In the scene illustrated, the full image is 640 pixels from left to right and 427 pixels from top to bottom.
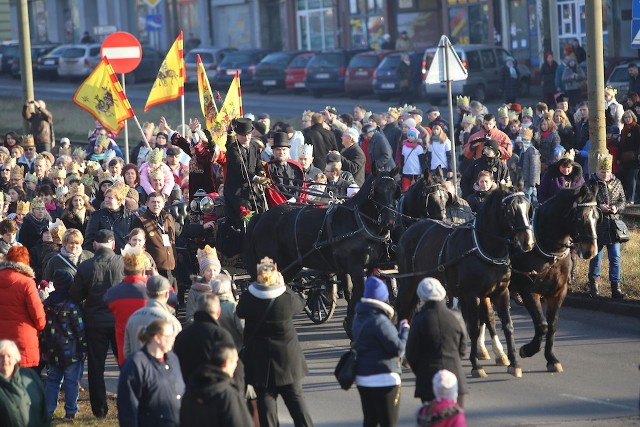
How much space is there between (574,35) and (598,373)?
3405 cm

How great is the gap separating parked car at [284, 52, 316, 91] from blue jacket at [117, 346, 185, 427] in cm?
3826

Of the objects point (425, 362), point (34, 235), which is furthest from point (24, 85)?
point (425, 362)

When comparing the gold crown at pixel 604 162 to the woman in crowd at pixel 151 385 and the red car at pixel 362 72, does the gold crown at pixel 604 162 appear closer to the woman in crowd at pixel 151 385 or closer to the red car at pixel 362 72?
the woman in crowd at pixel 151 385

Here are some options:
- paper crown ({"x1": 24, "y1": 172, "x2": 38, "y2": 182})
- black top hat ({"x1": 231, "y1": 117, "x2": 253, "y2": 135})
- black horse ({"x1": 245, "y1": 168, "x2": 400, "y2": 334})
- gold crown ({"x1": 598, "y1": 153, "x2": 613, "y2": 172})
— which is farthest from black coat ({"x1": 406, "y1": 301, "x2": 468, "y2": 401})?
paper crown ({"x1": 24, "y1": 172, "x2": 38, "y2": 182})

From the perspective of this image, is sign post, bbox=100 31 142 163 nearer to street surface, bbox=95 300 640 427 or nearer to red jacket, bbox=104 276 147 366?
street surface, bbox=95 300 640 427

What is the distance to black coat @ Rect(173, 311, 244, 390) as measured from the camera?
995 centimetres

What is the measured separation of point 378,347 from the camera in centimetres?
1016

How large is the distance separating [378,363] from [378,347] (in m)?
0.12

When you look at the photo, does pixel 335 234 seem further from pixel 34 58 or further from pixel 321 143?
pixel 34 58

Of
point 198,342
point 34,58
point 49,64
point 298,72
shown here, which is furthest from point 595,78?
point 34,58

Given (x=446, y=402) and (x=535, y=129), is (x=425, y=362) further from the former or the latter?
(x=535, y=129)

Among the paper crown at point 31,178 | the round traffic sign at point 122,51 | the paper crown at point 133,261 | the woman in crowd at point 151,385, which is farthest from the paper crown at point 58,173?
the woman in crowd at point 151,385

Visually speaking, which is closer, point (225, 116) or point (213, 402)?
point (213, 402)

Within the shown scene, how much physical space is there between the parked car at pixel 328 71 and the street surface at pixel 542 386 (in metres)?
30.4
